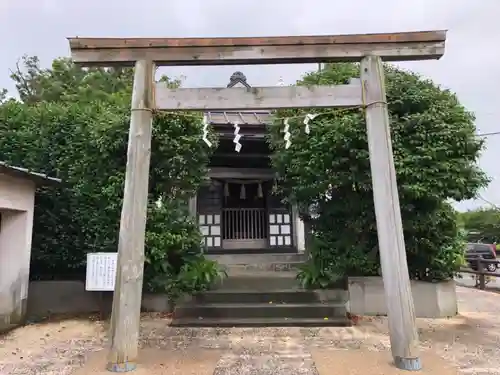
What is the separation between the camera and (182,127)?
6598 millimetres

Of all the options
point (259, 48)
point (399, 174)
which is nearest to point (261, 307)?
point (399, 174)

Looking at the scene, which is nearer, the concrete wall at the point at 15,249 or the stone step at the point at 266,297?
the concrete wall at the point at 15,249

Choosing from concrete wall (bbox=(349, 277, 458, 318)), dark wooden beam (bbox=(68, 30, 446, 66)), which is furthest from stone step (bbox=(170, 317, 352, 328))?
dark wooden beam (bbox=(68, 30, 446, 66))

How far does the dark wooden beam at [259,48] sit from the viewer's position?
4465mm

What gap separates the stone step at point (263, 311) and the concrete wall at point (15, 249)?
2511 mm

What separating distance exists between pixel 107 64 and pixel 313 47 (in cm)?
250

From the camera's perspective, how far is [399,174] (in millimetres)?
5914

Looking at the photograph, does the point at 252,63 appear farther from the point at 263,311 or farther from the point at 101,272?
the point at 101,272

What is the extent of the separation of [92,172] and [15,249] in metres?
1.72

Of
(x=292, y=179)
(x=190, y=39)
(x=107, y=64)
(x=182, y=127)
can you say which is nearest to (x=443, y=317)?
(x=292, y=179)

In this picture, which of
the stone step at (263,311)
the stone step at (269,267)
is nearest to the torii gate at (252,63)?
the stone step at (263,311)

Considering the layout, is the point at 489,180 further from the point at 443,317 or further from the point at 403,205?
the point at 443,317

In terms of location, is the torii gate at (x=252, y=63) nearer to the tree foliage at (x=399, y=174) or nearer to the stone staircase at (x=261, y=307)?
the tree foliage at (x=399, y=174)

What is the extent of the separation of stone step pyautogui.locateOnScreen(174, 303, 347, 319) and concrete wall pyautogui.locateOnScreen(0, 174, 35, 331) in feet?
8.24
